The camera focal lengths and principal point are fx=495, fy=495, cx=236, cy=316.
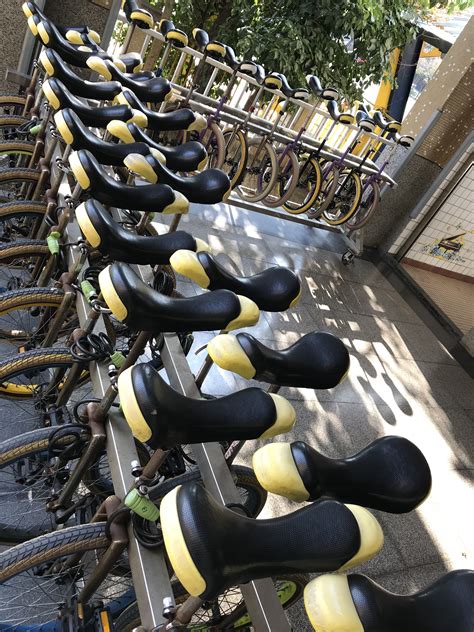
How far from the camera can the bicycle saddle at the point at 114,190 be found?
1.92 m

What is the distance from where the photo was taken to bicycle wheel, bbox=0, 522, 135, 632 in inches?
57.1

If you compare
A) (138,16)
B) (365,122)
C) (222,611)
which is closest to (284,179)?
(365,122)

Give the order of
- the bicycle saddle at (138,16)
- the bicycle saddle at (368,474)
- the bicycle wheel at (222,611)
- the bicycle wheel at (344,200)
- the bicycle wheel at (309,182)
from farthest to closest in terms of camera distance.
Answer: the bicycle wheel at (344,200), the bicycle wheel at (309,182), the bicycle saddle at (138,16), the bicycle wheel at (222,611), the bicycle saddle at (368,474)

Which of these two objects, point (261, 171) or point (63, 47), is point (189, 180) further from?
point (261, 171)

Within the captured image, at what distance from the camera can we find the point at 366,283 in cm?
581

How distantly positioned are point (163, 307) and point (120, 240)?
411 mm

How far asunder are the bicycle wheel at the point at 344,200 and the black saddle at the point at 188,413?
4423 mm

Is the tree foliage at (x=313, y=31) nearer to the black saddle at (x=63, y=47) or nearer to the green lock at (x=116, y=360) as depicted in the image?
the black saddle at (x=63, y=47)

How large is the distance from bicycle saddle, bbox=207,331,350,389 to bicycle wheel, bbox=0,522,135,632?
2.21 feet

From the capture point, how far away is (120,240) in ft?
5.79

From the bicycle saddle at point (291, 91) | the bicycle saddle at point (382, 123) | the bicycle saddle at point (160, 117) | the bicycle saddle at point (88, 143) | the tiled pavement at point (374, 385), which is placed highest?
the bicycle saddle at point (382, 123)

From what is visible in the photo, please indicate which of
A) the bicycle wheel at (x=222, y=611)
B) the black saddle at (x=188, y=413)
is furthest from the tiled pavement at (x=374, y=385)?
the black saddle at (x=188, y=413)

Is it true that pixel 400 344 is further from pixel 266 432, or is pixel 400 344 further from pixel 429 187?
pixel 266 432

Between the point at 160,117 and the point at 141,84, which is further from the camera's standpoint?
the point at 141,84
